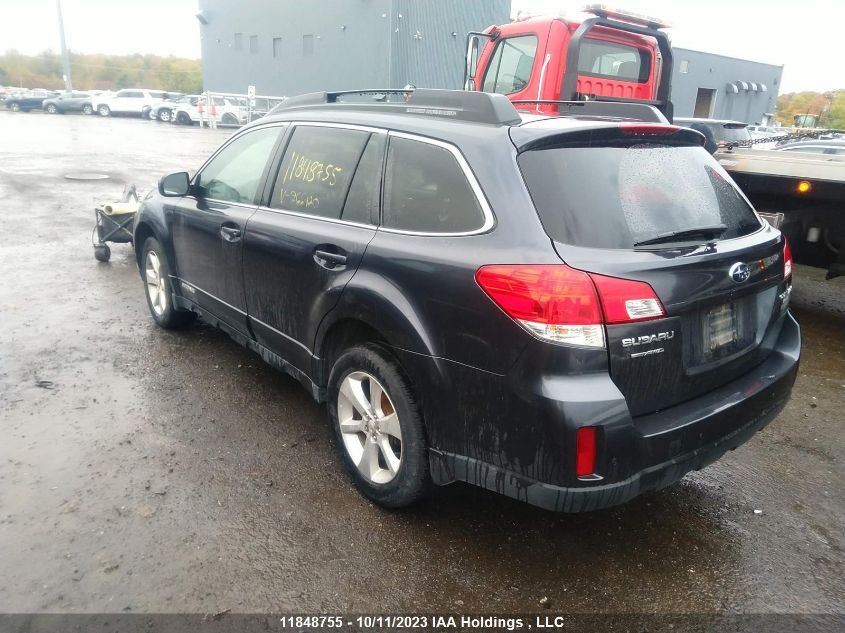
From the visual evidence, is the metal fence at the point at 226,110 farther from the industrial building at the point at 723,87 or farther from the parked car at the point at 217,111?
the industrial building at the point at 723,87

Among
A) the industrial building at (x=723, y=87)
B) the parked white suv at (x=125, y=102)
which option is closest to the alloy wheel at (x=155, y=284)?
the industrial building at (x=723, y=87)

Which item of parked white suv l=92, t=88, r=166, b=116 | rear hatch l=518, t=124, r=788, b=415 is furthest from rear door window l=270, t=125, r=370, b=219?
parked white suv l=92, t=88, r=166, b=116

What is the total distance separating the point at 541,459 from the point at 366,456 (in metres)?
1.04

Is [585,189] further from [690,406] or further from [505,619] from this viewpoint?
[505,619]

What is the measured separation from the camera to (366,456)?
304 centimetres

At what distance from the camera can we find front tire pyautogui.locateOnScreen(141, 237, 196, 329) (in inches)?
194

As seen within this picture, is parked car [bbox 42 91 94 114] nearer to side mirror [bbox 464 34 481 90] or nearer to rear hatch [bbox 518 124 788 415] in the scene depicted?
side mirror [bbox 464 34 481 90]

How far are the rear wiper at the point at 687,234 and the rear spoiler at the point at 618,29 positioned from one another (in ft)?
13.9

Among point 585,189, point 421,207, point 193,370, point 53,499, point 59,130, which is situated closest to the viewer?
point 585,189

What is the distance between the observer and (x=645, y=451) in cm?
230

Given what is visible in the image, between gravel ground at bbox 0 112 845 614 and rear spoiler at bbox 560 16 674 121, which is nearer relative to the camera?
gravel ground at bbox 0 112 845 614

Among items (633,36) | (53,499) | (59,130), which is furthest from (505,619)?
(59,130)

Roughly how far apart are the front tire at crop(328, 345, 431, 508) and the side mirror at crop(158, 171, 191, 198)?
2145 mm

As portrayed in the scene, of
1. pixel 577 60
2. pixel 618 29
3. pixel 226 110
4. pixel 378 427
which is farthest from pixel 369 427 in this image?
pixel 226 110
